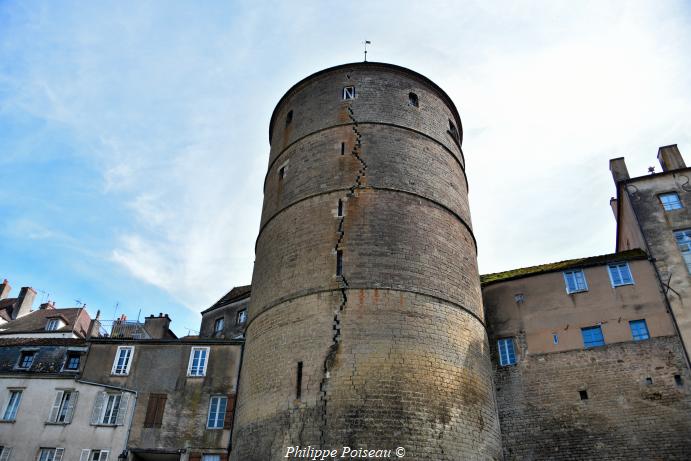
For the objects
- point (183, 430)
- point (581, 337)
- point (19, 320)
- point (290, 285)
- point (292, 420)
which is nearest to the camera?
point (292, 420)

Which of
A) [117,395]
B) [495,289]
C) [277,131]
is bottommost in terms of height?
[117,395]

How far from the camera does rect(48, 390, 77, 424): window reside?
15.2 m

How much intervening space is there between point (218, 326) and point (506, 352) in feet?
48.7

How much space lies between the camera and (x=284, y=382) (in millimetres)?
11977

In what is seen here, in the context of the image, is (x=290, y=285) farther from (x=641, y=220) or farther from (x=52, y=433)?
(x=641, y=220)

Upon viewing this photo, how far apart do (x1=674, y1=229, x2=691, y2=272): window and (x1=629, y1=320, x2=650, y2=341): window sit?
7.16ft

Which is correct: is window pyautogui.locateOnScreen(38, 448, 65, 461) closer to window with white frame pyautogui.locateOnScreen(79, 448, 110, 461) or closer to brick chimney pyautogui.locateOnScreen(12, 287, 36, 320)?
window with white frame pyautogui.locateOnScreen(79, 448, 110, 461)

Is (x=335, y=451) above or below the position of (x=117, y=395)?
below

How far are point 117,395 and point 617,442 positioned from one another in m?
13.5

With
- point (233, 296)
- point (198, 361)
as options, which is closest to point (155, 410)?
point (198, 361)

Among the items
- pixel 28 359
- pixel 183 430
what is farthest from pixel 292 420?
pixel 28 359

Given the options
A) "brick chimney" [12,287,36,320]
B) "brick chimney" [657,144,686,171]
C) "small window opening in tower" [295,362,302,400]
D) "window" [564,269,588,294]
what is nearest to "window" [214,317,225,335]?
"brick chimney" [12,287,36,320]

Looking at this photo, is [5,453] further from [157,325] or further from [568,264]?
[568,264]

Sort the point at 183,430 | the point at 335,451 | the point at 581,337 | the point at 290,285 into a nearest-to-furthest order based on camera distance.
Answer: the point at 335,451, the point at 290,285, the point at 183,430, the point at 581,337
